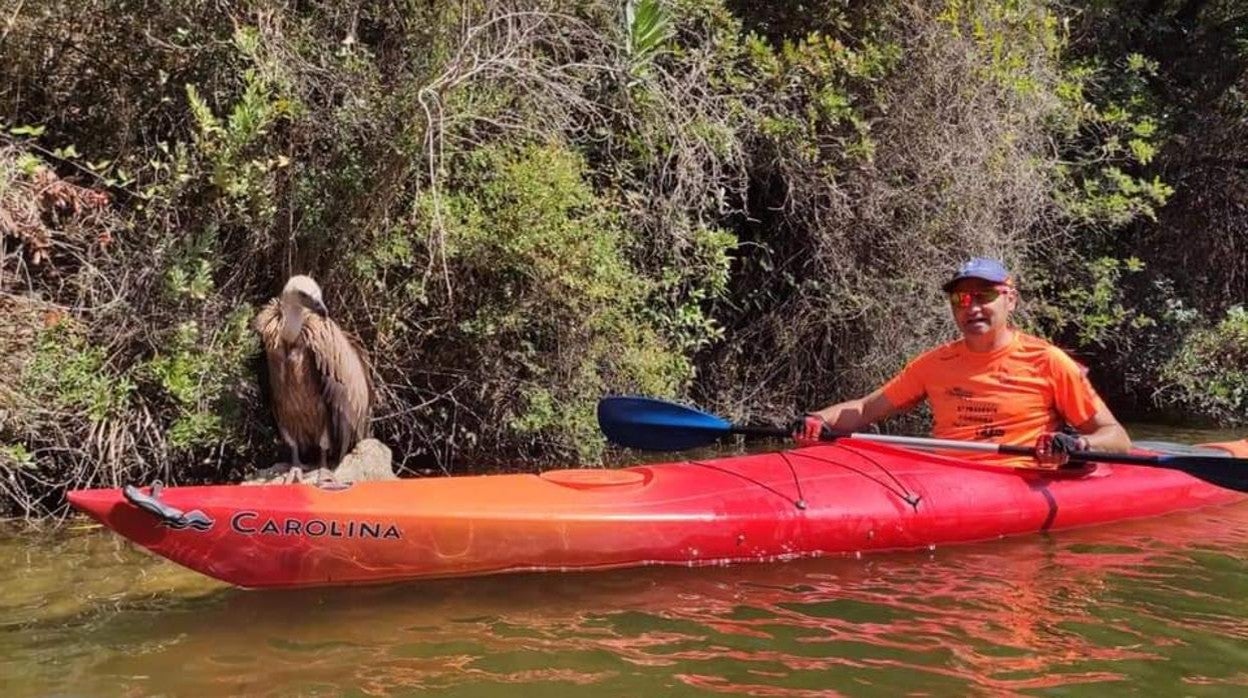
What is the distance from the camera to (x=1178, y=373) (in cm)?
836

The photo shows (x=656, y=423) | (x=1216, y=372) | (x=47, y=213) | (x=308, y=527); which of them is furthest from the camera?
(x=1216, y=372)

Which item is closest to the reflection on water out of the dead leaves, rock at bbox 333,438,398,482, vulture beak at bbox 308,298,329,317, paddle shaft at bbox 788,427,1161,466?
paddle shaft at bbox 788,427,1161,466

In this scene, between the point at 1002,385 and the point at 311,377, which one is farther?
the point at 1002,385

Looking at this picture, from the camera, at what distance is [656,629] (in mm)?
3480

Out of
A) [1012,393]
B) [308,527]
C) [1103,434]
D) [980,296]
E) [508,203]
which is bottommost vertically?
[308,527]

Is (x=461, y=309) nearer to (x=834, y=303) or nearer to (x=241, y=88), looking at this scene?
(x=241, y=88)

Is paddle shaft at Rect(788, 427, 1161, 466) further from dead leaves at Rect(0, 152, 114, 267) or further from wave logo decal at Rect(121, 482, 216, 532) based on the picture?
dead leaves at Rect(0, 152, 114, 267)

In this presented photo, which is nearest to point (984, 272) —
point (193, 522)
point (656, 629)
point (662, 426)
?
point (662, 426)

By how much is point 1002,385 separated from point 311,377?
281 centimetres

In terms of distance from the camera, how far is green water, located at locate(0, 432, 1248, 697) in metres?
3.01

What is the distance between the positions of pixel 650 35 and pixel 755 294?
2193 millimetres

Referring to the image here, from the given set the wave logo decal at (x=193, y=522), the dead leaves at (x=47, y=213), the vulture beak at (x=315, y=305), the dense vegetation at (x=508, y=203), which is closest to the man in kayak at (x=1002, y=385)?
the dense vegetation at (x=508, y=203)

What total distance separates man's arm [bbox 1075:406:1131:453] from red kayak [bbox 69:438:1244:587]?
286 mm

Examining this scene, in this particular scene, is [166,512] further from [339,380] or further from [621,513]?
[621,513]
